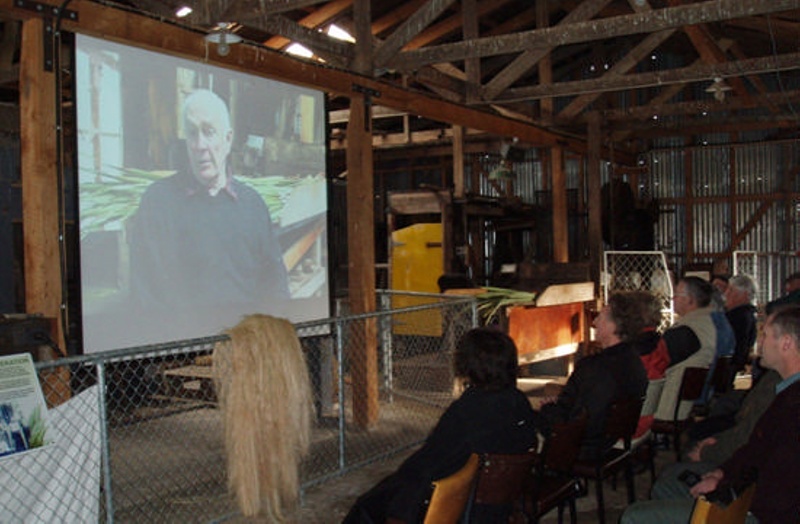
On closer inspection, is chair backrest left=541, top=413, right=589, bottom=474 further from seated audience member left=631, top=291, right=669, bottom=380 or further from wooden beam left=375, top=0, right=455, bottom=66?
wooden beam left=375, top=0, right=455, bottom=66

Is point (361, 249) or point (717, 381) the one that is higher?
point (361, 249)

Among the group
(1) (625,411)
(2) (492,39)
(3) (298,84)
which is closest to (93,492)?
(1) (625,411)

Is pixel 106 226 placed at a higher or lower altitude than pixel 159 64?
lower

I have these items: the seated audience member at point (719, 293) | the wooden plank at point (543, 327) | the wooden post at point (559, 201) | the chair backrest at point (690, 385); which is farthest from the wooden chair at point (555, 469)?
the wooden post at point (559, 201)

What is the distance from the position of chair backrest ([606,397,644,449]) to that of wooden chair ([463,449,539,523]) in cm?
88

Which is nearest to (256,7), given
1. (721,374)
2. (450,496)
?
(450,496)

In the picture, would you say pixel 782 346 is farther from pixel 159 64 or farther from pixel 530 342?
pixel 530 342

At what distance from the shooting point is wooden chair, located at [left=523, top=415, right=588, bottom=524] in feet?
11.0

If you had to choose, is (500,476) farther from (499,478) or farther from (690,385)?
(690,385)

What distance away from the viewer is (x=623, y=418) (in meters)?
3.73

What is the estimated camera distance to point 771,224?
1333 cm

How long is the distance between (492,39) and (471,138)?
5.63 m

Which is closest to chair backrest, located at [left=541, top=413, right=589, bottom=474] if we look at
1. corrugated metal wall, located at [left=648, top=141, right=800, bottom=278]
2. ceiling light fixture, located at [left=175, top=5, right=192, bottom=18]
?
ceiling light fixture, located at [left=175, top=5, right=192, bottom=18]

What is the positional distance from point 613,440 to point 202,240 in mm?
2917
